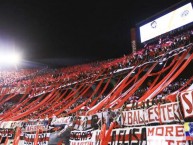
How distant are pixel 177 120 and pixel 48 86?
9128 mm

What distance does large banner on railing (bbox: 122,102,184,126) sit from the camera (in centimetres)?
355

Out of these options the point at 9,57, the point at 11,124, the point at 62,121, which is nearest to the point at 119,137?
the point at 62,121

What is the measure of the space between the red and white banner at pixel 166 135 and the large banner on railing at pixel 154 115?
13cm

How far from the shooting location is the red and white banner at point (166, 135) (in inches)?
129

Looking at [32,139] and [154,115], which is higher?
[154,115]

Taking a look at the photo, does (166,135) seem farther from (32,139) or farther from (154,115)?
(32,139)

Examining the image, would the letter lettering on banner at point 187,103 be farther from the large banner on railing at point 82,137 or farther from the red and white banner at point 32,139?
the red and white banner at point 32,139

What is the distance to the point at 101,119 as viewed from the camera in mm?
4762

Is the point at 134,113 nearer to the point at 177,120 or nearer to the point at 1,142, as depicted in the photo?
the point at 177,120

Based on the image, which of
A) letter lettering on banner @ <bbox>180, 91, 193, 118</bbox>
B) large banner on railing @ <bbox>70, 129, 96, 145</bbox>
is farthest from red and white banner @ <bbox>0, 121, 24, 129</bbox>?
letter lettering on banner @ <bbox>180, 91, 193, 118</bbox>

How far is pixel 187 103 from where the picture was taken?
3.26 m

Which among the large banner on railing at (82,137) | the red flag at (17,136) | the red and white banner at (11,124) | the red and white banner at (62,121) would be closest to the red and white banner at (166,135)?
the large banner on railing at (82,137)

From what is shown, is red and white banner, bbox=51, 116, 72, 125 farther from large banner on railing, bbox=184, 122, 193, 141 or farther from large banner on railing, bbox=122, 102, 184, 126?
large banner on railing, bbox=184, 122, 193, 141

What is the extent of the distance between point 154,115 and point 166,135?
472 mm
